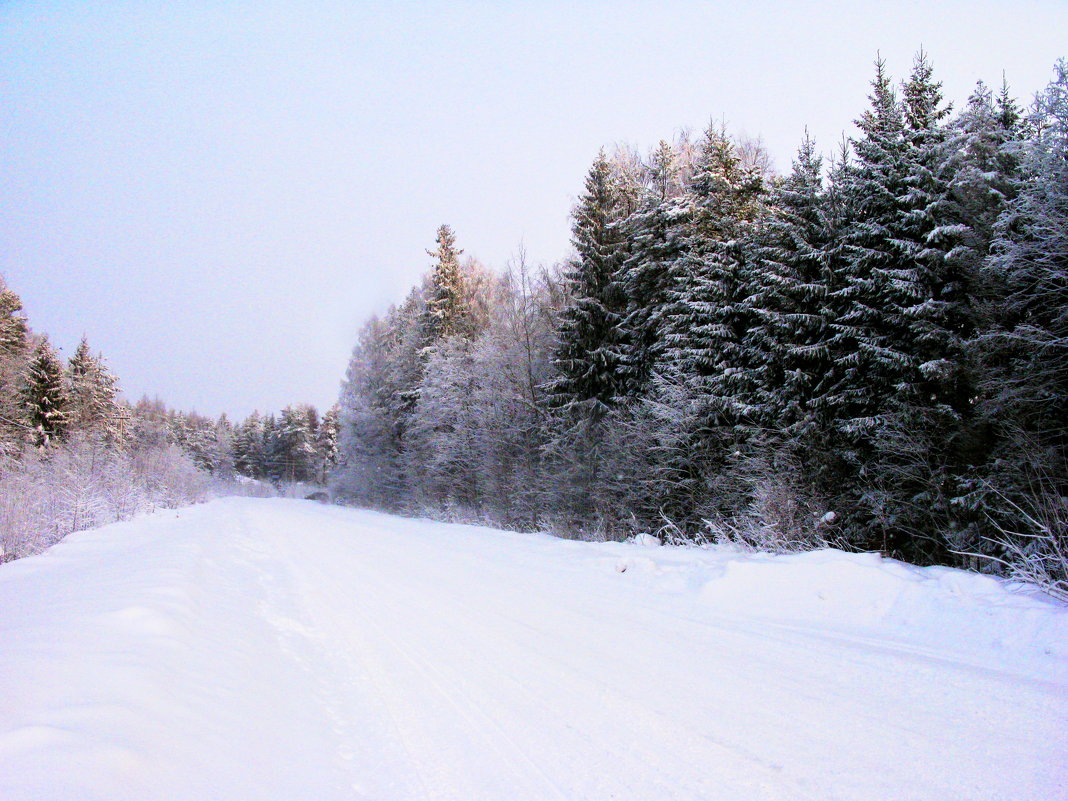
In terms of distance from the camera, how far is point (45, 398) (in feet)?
92.1

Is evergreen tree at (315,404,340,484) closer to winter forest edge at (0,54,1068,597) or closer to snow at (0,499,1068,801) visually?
winter forest edge at (0,54,1068,597)

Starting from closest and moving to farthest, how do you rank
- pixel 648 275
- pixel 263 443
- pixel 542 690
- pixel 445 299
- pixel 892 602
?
1. pixel 542 690
2. pixel 892 602
3. pixel 648 275
4. pixel 445 299
5. pixel 263 443

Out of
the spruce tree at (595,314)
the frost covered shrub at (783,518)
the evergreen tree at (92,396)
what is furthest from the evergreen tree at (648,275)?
the evergreen tree at (92,396)

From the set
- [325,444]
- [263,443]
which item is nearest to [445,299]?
[325,444]

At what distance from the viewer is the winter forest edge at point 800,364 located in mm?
9516

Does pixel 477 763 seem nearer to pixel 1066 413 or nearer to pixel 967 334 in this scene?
pixel 1066 413

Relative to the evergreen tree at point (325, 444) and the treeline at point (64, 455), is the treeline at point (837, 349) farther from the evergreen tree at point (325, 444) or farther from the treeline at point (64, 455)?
the evergreen tree at point (325, 444)

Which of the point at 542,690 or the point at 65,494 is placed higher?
the point at 65,494

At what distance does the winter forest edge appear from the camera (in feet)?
31.2

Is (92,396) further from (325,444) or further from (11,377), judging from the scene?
(325,444)

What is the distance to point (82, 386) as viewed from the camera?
1368 inches

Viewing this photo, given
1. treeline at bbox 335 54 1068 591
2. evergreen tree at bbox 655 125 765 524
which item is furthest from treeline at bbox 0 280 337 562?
evergreen tree at bbox 655 125 765 524

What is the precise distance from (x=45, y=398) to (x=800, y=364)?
35985mm

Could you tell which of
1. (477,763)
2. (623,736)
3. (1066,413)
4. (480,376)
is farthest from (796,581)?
(480,376)
